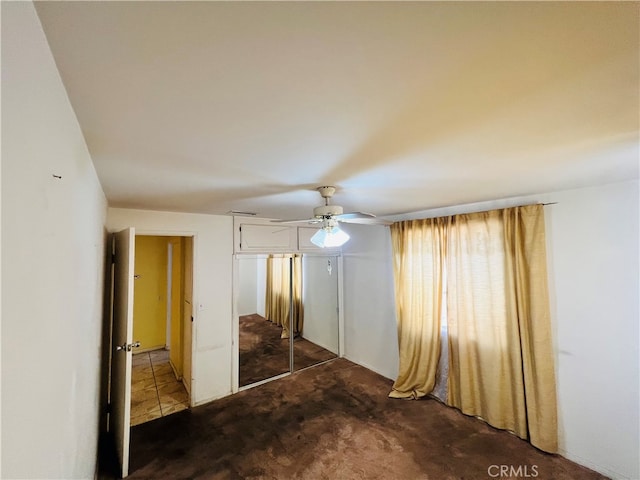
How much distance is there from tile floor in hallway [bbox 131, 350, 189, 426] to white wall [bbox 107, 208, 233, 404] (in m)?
0.34

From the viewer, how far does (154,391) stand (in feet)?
11.5

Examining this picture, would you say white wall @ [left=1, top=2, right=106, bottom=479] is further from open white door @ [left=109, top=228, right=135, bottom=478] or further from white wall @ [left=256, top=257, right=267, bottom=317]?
white wall @ [left=256, top=257, right=267, bottom=317]

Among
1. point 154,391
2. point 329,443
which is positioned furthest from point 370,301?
point 154,391

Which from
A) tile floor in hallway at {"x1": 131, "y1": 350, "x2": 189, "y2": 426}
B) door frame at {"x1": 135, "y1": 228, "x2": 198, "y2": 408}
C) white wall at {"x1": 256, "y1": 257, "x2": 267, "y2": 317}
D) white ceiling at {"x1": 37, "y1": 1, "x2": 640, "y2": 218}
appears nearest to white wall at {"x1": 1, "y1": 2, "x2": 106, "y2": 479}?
white ceiling at {"x1": 37, "y1": 1, "x2": 640, "y2": 218}

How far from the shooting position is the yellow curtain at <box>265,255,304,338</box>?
4.00 metres

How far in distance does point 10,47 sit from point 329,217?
1.75 meters

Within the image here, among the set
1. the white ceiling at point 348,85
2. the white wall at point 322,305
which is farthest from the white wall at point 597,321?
the white wall at point 322,305

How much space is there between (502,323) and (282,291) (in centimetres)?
281

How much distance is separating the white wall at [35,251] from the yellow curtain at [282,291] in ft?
9.44

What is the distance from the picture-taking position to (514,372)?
8.37ft

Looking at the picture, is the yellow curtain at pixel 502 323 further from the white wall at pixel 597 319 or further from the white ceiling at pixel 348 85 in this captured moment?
the white ceiling at pixel 348 85

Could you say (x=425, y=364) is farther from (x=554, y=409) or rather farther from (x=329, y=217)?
(x=329, y=217)

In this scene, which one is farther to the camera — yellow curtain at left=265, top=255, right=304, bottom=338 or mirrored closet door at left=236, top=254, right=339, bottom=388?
yellow curtain at left=265, top=255, right=304, bottom=338

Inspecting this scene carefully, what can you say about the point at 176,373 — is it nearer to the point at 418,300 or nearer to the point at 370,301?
the point at 370,301
